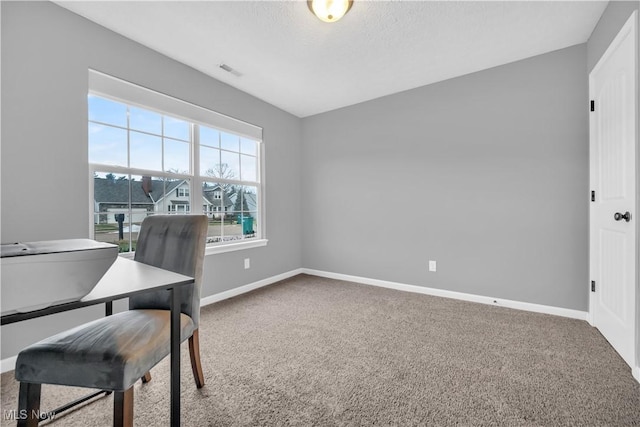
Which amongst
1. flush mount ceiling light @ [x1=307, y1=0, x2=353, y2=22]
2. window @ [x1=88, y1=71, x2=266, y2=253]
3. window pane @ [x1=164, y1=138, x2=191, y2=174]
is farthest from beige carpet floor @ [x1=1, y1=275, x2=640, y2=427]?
flush mount ceiling light @ [x1=307, y1=0, x2=353, y2=22]

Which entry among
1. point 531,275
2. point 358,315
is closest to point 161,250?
point 358,315

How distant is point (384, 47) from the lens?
2361 millimetres

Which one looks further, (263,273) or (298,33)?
(263,273)

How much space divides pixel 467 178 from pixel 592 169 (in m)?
0.94

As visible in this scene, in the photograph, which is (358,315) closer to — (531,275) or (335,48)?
Result: (531,275)

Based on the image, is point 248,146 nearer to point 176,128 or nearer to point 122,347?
point 176,128

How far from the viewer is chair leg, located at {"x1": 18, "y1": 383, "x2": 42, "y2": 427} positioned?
0.94 m

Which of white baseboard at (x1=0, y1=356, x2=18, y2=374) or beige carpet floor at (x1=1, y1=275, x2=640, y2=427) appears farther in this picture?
white baseboard at (x1=0, y1=356, x2=18, y2=374)

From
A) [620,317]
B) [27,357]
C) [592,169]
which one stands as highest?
[592,169]

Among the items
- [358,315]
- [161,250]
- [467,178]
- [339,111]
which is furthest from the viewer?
[339,111]

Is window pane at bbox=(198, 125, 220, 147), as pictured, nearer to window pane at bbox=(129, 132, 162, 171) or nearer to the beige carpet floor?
window pane at bbox=(129, 132, 162, 171)

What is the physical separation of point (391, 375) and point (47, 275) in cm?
167

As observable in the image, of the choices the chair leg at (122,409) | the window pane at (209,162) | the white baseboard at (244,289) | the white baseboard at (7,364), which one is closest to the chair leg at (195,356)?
the chair leg at (122,409)

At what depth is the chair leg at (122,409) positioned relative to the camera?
0.91 m
